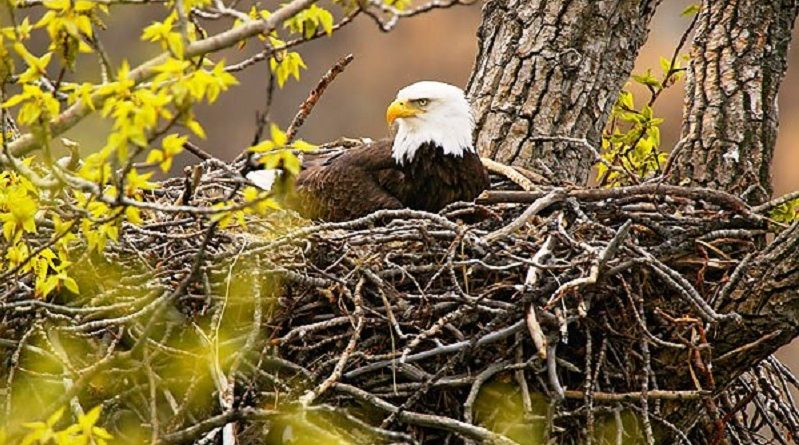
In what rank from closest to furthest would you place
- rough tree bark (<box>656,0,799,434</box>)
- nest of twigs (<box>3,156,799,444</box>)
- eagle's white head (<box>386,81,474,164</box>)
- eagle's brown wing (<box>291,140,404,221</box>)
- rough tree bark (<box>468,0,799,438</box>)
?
nest of twigs (<box>3,156,799,444</box>)
rough tree bark (<box>468,0,799,438</box>)
rough tree bark (<box>656,0,799,434</box>)
eagle's brown wing (<box>291,140,404,221</box>)
eagle's white head (<box>386,81,474,164</box>)

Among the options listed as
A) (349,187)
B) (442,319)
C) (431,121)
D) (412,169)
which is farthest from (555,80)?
(442,319)

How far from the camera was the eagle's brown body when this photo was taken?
14.5 feet

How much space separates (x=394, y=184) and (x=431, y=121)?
9.4 inches

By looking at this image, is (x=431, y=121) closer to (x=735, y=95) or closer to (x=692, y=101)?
(x=692, y=101)

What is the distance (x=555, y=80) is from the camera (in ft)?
15.7

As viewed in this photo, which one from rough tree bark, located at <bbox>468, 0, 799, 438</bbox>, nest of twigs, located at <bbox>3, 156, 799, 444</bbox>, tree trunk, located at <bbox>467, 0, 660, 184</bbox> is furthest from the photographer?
tree trunk, located at <bbox>467, 0, 660, 184</bbox>

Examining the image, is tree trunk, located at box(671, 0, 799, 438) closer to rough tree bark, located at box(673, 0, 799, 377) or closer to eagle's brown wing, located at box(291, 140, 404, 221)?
rough tree bark, located at box(673, 0, 799, 377)

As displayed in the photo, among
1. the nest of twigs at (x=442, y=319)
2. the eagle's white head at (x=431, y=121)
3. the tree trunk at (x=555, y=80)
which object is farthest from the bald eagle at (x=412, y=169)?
the nest of twigs at (x=442, y=319)

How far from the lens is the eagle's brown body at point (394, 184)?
4.42 metres

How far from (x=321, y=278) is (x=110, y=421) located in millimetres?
632

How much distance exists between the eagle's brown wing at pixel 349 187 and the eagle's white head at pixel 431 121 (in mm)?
76

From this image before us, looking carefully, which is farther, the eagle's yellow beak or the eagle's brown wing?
the eagle's yellow beak

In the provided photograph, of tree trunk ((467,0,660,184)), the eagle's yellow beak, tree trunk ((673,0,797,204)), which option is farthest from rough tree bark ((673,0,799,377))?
the eagle's yellow beak

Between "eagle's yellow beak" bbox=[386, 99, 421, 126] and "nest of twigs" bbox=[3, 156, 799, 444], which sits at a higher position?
"eagle's yellow beak" bbox=[386, 99, 421, 126]
